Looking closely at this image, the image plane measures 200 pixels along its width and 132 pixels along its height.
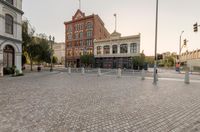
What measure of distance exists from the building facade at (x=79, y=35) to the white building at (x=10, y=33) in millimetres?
28833

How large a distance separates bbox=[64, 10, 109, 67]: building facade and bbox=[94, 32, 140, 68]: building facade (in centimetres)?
392

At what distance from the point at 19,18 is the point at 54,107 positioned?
2166 cm

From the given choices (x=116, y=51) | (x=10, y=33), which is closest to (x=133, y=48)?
(x=116, y=51)

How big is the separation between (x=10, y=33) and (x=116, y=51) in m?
31.5

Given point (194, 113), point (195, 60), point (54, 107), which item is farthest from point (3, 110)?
point (195, 60)

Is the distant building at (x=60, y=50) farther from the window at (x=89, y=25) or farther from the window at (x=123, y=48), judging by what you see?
the window at (x=123, y=48)

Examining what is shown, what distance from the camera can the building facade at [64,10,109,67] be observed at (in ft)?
156

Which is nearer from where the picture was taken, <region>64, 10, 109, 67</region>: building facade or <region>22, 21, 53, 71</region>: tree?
<region>22, 21, 53, 71</region>: tree

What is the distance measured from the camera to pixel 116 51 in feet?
143

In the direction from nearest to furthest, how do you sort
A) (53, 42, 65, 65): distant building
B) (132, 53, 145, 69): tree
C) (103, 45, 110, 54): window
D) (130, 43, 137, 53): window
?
(132, 53, 145, 69): tree < (130, 43, 137, 53): window < (103, 45, 110, 54): window < (53, 42, 65, 65): distant building

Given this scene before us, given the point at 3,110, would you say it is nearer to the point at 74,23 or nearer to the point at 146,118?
the point at 146,118

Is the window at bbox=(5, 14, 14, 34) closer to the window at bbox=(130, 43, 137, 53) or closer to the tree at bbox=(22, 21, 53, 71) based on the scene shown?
the tree at bbox=(22, 21, 53, 71)

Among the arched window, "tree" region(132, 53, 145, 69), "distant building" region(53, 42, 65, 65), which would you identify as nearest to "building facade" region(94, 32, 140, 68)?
"tree" region(132, 53, 145, 69)

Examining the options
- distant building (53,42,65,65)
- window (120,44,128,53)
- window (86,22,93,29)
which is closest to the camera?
window (120,44,128,53)
